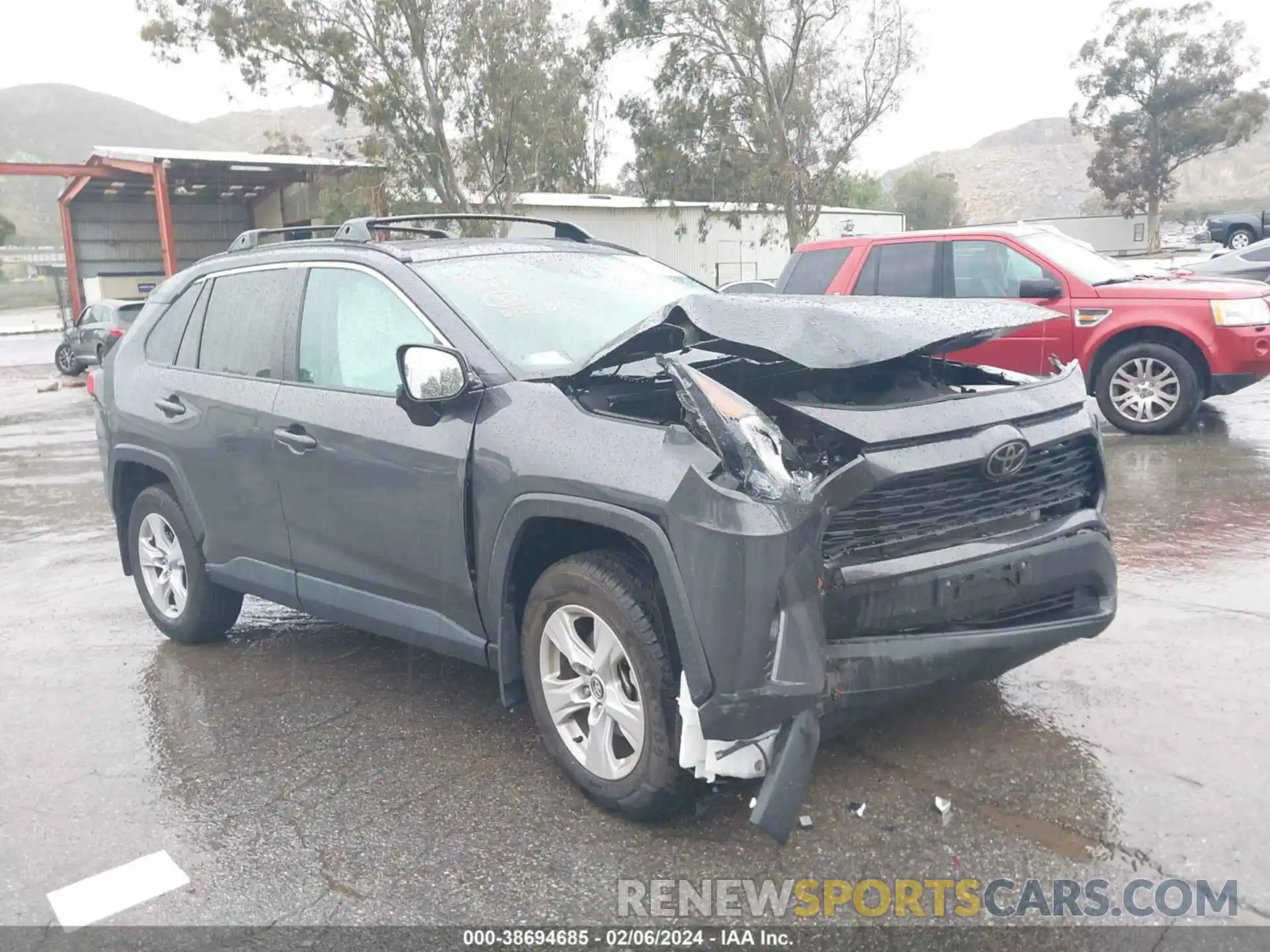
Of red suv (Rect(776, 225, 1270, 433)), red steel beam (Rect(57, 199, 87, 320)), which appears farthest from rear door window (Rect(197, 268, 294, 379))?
red steel beam (Rect(57, 199, 87, 320))

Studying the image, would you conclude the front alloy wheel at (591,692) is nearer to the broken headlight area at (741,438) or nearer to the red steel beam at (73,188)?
the broken headlight area at (741,438)

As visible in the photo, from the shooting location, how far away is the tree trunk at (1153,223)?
167 ft

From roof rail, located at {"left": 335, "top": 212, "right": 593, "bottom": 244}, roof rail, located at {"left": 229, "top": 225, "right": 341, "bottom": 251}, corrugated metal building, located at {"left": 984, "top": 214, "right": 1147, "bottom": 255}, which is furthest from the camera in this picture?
corrugated metal building, located at {"left": 984, "top": 214, "right": 1147, "bottom": 255}

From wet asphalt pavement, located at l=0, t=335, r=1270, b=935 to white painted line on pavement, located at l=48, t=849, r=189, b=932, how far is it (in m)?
0.04

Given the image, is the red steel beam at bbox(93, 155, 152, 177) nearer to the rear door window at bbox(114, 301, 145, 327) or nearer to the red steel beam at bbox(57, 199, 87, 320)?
the red steel beam at bbox(57, 199, 87, 320)

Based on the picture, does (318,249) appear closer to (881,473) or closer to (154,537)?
(154,537)

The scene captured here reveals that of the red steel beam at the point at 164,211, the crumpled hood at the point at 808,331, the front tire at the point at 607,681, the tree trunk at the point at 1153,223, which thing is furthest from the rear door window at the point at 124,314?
the tree trunk at the point at 1153,223

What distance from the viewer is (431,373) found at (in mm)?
3576

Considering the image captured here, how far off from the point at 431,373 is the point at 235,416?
1.42 m

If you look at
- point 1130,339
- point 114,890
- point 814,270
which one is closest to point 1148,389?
point 1130,339

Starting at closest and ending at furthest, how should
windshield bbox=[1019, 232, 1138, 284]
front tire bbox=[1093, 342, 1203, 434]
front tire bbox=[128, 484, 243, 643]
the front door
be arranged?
the front door, front tire bbox=[128, 484, 243, 643], front tire bbox=[1093, 342, 1203, 434], windshield bbox=[1019, 232, 1138, 284]

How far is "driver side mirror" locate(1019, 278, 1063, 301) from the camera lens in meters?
8.55

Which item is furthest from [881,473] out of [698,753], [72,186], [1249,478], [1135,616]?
[72,186]

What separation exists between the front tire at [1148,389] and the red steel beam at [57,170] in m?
27.1
